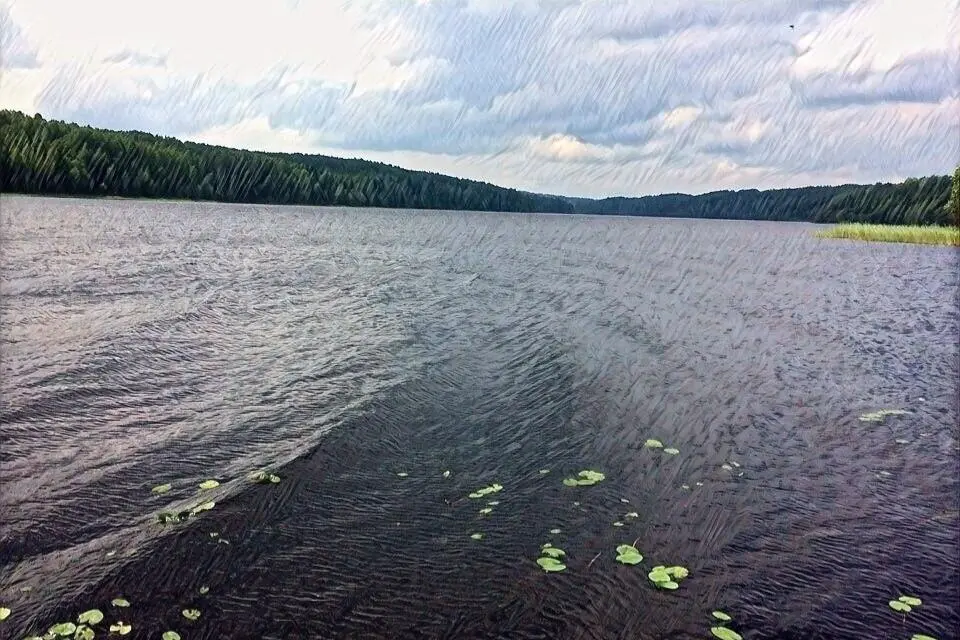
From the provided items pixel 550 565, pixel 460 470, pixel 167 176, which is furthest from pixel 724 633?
pixel 167 176

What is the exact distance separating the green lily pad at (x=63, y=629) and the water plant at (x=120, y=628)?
1.08ft

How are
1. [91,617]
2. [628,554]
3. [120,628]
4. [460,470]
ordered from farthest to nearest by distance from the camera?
[460,470], [628,554], [91,617], [120,628]

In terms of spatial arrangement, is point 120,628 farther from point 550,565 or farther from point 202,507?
point 550,565

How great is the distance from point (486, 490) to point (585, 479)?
5.19 ft

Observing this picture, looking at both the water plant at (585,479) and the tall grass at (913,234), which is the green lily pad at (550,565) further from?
the tall grass at (913,234)

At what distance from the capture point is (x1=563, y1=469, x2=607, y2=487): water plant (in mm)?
10055

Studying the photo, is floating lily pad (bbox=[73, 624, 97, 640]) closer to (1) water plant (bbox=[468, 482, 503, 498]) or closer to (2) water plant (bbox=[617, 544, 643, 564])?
(1) water plant (bbox=[468, 482, 503, 498])

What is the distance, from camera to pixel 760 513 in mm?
9188

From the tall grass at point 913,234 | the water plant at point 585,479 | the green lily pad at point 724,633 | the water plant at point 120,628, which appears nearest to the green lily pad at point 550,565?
the green lily pad at point 724,633

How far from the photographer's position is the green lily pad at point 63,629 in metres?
6.29

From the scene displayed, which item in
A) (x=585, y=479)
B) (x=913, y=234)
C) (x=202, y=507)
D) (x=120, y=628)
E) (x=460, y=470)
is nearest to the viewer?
(x=120, y=628)

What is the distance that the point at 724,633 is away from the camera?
21.6 feet

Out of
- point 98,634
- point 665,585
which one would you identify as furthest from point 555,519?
point 98,634

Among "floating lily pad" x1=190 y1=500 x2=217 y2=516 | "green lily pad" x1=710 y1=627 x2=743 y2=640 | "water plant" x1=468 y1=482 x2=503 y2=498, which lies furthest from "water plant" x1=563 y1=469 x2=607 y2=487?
"floating lily pad" x1=190 y1=500 x2=217 y2=516
